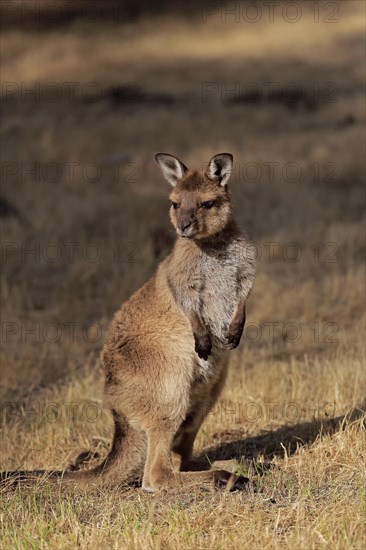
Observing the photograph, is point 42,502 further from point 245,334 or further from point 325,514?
point 245,334

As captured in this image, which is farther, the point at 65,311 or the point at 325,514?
the point at 65,311

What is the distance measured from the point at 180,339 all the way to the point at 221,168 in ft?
3.86

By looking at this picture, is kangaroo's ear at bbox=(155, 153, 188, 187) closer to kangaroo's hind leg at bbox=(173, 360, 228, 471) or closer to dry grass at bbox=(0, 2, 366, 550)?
kangaroo's hind leg at bbox=(173, 360, 228, 471)

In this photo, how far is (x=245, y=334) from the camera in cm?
1111

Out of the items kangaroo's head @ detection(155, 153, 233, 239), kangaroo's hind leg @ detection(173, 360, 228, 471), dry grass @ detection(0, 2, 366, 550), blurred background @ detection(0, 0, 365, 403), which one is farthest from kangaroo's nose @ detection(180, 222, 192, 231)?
blurred background @ detection(0, 0, 365, 403)

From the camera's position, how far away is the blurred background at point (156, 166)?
11328mm

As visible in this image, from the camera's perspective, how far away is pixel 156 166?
17891 mm

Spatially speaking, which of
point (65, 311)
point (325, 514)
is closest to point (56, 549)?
point (325, 514)

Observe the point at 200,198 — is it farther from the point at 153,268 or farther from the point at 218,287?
the point at 153,268

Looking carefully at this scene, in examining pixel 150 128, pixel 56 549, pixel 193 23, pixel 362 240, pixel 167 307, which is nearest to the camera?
pixel 56 549

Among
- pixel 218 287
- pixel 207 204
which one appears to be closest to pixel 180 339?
pixel 218 287

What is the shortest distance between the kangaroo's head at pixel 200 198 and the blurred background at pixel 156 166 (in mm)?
2701

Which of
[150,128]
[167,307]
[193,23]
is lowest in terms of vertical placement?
[167,307]

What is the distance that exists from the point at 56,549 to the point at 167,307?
2.02m
